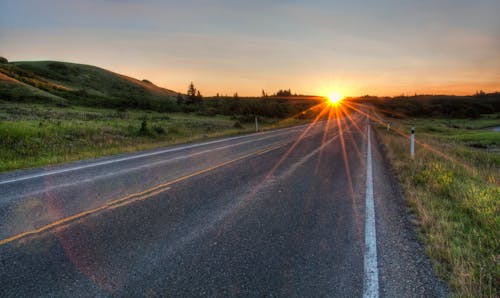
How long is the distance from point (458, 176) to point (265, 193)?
19.4 ft

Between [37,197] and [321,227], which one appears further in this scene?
[37,197]

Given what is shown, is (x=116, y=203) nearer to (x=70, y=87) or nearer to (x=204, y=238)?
(x=204, y=238)

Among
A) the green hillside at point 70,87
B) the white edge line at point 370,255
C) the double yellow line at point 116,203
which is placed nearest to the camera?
the white edge line at point 370,255

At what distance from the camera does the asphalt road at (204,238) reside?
2.96 meters

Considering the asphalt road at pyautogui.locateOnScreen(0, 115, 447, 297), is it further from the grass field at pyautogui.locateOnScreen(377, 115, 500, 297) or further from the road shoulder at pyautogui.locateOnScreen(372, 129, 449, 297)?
the grass field at pyautogui.locateOnScreen(377, 115, 500, 297)

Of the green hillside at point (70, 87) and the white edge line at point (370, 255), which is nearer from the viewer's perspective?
the white edge line at point (370, 255)

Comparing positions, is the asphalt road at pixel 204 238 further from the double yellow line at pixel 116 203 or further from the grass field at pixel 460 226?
the grass field at pixel 460 226

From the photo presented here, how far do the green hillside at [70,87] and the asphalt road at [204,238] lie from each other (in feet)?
138

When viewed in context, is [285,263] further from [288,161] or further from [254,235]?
[288,161]

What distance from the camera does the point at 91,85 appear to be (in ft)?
282

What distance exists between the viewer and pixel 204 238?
13.2 feet

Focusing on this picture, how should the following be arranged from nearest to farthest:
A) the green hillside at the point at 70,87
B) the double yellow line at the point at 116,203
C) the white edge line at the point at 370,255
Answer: the white edge line at the point at 370,255, the double yellow line at the point at 116,203, the green hillside at the point at 70,87

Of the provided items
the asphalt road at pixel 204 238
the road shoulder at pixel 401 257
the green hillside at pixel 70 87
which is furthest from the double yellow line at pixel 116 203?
the green hillside at pixel 70 87

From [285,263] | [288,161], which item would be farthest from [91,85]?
[285,263]
